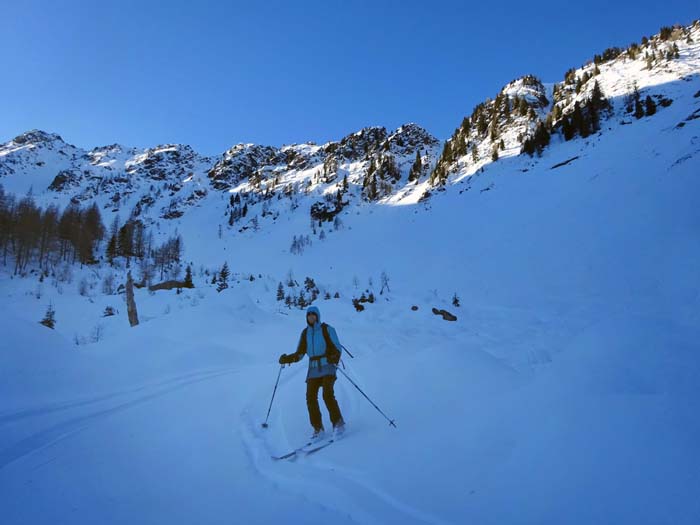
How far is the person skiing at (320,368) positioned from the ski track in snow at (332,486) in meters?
0.34

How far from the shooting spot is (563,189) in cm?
1814

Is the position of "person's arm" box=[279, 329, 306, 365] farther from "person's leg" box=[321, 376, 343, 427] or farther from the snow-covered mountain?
the snow-covered mountain

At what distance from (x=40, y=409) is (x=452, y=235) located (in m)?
21.0

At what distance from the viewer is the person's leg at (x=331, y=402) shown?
417cm

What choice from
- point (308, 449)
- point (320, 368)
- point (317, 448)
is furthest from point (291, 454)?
point (320, 368)

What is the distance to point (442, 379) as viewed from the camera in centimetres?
509

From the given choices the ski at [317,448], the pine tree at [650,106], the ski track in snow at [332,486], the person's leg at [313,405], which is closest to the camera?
the ski track in snow at [332,486]

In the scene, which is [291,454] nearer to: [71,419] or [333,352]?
[333,352]

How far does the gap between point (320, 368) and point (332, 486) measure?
1.56 m

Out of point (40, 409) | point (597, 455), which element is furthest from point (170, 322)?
point (597, 455)

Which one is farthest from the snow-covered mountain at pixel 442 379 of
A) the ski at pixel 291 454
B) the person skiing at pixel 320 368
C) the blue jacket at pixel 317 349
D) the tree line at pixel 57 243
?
the tree line at pixel 57 243

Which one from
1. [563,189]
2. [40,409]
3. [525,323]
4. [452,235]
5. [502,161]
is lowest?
[525,323]

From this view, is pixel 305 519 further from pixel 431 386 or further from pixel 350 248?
pixel 350 248

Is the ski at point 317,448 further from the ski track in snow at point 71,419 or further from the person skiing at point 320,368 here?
the ski track in snow at point 71,419
